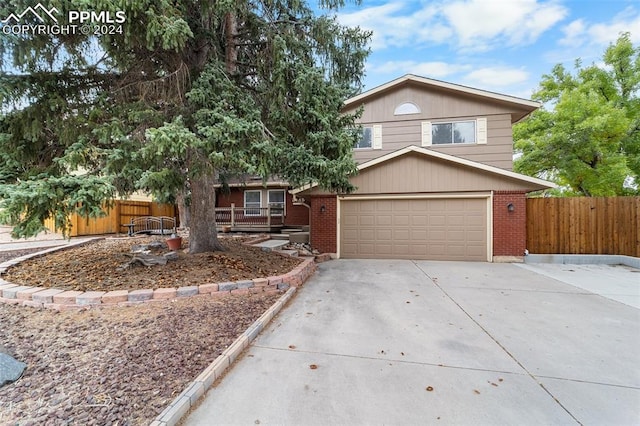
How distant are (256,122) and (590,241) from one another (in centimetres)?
1013

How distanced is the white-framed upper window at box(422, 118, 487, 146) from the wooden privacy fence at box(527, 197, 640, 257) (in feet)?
8.96

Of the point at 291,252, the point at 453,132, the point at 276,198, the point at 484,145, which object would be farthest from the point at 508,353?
the point at 276,198

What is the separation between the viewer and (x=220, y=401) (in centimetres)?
219

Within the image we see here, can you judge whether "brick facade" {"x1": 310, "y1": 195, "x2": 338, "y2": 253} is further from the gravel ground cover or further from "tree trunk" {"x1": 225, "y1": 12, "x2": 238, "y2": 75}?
"tree trunk" {"x1": 225, "y1": 12, "x2": 238, "y2": 75}

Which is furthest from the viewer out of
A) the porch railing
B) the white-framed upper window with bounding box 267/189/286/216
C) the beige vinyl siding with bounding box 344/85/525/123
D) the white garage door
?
the white-framed upper window with bounding box 267/189/286/216

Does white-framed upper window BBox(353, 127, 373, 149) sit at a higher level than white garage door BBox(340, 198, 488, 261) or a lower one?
higher

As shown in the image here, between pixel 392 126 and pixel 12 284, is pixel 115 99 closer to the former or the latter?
pixel 12 284

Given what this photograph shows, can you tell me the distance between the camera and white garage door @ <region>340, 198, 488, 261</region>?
831cm

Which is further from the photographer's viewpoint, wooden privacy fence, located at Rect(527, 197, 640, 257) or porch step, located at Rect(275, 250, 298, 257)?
wooden privacy fence, located at Rect(527, 197, 640, 257)

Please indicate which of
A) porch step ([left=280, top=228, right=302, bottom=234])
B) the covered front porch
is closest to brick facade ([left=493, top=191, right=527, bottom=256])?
porch step ([left=280, top=228, right=302, bottom=234])

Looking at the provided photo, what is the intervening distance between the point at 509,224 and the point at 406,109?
511 centimetres

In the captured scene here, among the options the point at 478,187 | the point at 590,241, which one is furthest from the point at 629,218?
the point at 478,187

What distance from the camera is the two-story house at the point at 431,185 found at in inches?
321

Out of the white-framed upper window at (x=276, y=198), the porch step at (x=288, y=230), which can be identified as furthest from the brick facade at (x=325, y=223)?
the white-framed upper window at (x=276, y=198)
